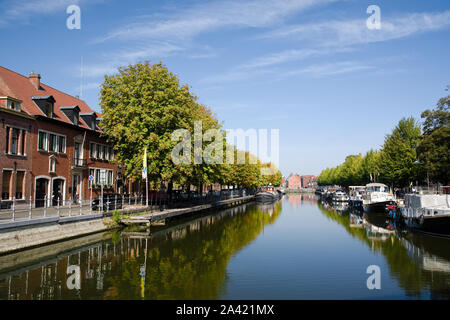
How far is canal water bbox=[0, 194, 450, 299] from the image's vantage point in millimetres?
14977

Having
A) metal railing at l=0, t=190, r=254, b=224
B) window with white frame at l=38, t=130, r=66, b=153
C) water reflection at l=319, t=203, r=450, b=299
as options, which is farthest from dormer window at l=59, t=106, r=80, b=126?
water reflection at l=319, t=203, r=450, b=299

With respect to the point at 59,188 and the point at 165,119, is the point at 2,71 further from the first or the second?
the point at 165,119

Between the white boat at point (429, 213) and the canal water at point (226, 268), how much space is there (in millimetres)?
1289

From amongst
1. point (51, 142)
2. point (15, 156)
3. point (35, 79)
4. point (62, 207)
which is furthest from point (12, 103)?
point (62, 207)

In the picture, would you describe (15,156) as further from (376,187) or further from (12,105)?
(376,187)

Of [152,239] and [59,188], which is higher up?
[59,188]

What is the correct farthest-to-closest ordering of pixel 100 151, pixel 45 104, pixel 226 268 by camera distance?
pixel 100 151 → pixel 45 104 → pixel 226 268

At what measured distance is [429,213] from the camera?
2986 centimetres

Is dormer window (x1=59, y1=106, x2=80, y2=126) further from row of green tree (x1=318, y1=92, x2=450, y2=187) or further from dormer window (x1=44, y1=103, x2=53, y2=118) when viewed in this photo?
row of green tree (x1=318, y1=92, x2=450, y2=187)

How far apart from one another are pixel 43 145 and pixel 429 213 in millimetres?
35734

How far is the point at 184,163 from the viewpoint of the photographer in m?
39.5
